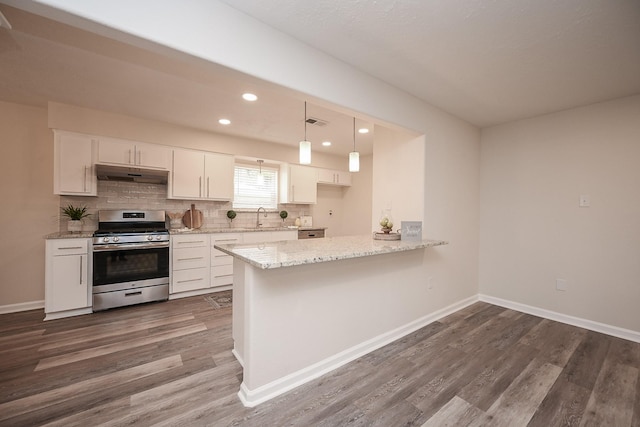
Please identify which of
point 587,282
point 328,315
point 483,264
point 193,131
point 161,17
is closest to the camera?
point 161,17

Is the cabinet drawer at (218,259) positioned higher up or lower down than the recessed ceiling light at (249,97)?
lower down

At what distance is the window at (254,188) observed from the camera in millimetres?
4824

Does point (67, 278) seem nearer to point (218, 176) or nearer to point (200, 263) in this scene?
point (200, 263)

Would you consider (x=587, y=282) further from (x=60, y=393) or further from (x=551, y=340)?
(x=60, y=393)

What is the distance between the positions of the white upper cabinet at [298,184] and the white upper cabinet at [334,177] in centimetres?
16

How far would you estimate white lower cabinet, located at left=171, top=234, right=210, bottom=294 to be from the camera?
3711 millimetres

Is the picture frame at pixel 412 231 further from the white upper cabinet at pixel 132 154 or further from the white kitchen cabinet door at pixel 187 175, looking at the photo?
the white upper cabinet at pixel 132 154

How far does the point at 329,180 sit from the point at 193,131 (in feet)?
8.84

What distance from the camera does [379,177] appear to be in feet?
10.8

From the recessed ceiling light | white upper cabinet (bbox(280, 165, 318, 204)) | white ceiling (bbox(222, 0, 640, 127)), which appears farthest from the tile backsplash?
white ceiling (bbox(222, 0, 640, 127))

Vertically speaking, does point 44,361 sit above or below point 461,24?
below

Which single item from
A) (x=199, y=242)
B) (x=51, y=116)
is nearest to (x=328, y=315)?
(x=199, y=242)

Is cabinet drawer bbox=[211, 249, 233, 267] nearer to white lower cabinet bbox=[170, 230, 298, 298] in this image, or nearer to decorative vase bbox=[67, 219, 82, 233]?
white lower cabinet bbox=[170, 230, 298, 298]

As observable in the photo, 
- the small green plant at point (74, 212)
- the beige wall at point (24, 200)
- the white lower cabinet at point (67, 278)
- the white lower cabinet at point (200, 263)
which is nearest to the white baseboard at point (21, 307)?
the beige wall at point (24, 200)
